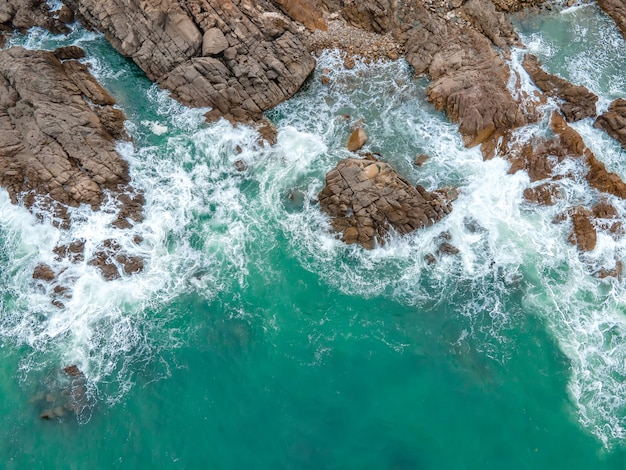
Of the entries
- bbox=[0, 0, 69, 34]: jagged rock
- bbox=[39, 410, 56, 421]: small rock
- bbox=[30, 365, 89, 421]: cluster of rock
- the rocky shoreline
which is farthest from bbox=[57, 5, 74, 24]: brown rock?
bbox=[39, 410, 56, 421]: small rock

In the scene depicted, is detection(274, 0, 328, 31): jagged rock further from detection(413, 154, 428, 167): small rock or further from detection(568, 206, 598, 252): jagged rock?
detection(568, 206, 598, 252): jagged rock

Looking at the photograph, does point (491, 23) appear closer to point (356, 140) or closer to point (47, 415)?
point (356, 140)

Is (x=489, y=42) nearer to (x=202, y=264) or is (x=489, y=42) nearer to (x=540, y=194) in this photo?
(x=540, y=194)

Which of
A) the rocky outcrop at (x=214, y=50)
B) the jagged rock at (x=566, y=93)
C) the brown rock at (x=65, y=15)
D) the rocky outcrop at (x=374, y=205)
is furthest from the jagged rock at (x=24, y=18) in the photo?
the jagged rock at (x=566, y=93)

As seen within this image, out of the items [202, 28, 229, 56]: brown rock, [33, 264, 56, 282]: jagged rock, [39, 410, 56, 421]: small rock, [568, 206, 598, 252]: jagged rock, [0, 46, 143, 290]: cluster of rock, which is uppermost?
[202, 28, 229, 56]: brown rock

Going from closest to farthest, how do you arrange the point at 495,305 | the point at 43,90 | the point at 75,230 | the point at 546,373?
the point at 546,373, the point at 495,305, the point at 75,230, the point at 43,90

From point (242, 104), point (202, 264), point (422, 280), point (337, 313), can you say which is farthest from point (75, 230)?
point (422, 280)
